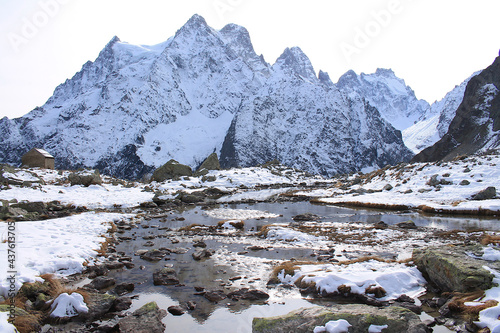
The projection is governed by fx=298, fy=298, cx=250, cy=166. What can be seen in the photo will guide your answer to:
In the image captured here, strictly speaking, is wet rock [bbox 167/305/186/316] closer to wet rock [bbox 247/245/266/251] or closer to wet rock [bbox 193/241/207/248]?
wet rock [bbox 247/245/266/251]

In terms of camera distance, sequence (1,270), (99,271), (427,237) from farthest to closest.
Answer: (427,237) → (99,271) → (1,270)

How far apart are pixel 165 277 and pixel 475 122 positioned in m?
115

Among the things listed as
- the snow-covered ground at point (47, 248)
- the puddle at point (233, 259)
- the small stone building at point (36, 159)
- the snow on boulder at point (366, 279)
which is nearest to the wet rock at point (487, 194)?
the puddle at point (233, 259)

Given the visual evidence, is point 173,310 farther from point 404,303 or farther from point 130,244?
point 130,244

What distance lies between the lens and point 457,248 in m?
10.9

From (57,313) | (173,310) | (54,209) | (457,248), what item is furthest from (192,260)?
(54,209)

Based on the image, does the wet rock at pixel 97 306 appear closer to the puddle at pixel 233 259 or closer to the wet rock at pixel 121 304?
the wet rock at pixel 121 304

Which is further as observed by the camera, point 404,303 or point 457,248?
point 457,248

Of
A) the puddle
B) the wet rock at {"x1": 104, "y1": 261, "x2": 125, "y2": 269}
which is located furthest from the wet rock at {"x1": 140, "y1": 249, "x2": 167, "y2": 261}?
the wet rock at {"x1": 104, "y1": 261, "x2": 125, "y2": 269}

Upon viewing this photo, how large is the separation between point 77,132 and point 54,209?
602 feet

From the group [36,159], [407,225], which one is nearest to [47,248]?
[407,225]

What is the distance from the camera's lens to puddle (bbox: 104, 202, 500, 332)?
851cm

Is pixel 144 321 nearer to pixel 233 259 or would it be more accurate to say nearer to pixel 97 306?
pixel 97 306

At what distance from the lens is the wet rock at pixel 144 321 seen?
7449 mm
